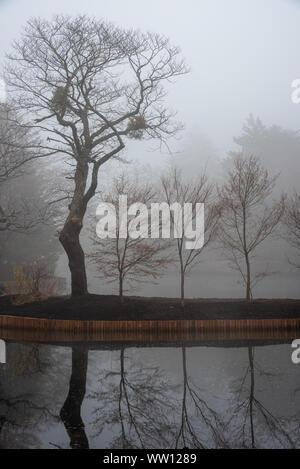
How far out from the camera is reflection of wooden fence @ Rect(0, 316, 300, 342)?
1255 centimetres

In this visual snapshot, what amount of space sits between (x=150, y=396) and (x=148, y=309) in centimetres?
592

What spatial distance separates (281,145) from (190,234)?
104ft

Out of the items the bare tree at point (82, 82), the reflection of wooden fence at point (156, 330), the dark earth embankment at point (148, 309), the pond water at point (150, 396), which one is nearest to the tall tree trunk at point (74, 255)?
the bare tree at point (82, 82)

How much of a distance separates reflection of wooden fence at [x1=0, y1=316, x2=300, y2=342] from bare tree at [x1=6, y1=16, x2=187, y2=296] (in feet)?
8.03

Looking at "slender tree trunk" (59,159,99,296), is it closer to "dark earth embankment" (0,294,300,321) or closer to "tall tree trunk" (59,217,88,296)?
"tall tree trunk" (59,217,88,296)

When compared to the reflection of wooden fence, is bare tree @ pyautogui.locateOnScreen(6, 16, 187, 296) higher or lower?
higher

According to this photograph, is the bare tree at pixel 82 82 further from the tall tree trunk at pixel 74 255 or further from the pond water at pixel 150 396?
→ the pond water at pixel 150 396

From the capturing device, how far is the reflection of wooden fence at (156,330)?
12.5 meters

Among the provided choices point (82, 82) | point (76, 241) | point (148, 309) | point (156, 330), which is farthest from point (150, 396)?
point (82, 82)

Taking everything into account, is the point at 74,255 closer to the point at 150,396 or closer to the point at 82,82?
the point at 82,82

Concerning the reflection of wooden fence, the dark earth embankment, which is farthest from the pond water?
the dark earth embankment

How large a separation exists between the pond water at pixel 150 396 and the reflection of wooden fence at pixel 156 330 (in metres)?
0.92

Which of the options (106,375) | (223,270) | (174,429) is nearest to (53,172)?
(223,270)

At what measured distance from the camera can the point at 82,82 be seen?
15.2m
